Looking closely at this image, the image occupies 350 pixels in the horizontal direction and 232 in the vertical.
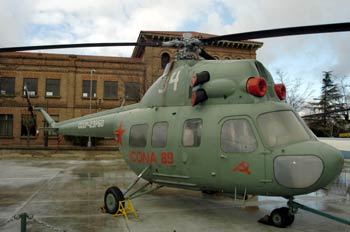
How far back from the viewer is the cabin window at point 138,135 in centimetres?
799

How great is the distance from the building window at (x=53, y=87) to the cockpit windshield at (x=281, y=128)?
35074 mm

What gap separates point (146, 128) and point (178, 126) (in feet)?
3.62

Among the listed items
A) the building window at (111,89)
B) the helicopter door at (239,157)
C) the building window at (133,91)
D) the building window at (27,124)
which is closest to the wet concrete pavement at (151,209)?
the helicopter door at (239,157)

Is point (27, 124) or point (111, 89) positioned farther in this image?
point (111, 89)

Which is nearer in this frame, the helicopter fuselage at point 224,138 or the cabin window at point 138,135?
the helicopter fuselage at point 224,138

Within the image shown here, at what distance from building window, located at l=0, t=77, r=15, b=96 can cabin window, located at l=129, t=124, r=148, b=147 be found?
33220 millimetres

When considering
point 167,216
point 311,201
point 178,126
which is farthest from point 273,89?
point 311,201

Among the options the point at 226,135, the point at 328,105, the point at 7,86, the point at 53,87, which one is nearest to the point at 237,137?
the point at 226,135

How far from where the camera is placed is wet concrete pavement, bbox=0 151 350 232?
6.57 metres

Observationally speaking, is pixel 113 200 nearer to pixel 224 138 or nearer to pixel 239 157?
pixel 224 138

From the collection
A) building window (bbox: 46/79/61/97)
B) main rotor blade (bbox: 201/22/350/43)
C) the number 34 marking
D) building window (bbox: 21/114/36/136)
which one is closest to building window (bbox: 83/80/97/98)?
building window (bbox: 46/79/61/97)

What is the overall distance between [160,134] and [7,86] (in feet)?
115

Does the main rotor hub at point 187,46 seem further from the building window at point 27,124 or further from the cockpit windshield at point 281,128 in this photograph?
the building window at point 27,124

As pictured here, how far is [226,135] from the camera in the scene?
634 centimetres
